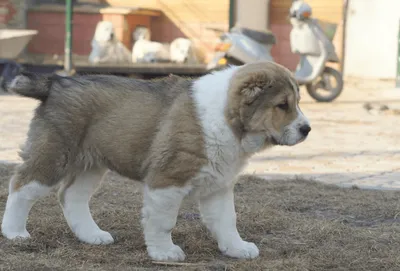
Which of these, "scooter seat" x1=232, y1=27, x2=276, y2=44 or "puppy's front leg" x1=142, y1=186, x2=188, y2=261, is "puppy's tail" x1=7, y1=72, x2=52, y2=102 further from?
"scooter seat" x1=232, y1=27, x2=276, y2=44

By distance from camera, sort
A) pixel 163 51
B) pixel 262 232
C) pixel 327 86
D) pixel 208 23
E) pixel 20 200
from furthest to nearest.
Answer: pixel 208 23
pixel 163 51
pixel 327 86
pixel 262 232
pixel 20 200

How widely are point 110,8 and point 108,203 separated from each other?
13554 mm

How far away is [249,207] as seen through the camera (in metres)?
6.43

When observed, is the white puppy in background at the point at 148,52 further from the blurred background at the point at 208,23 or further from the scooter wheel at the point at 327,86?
the scooter wheel at the point at 327,86

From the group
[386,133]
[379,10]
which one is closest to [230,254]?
[386,133]

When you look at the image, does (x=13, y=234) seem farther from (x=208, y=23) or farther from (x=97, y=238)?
(x=208, y=23)

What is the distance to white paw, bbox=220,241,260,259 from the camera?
16.5 feet

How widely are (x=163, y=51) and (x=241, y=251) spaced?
42.6 ft

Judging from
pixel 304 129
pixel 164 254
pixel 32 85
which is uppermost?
pixel 32 85

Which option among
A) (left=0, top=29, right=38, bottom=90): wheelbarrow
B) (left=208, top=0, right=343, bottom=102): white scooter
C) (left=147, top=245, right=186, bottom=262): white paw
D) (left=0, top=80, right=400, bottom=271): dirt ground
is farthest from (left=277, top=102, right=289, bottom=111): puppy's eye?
(left=0, top=29, right=38, bottom=90): wheelbarrow

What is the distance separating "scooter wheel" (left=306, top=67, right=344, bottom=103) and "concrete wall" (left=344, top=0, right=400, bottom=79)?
439 centimetres

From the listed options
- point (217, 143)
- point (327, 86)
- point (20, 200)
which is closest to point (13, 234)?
point (20, 200)

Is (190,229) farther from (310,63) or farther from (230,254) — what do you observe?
(310,63)

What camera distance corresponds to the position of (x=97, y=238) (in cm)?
529
